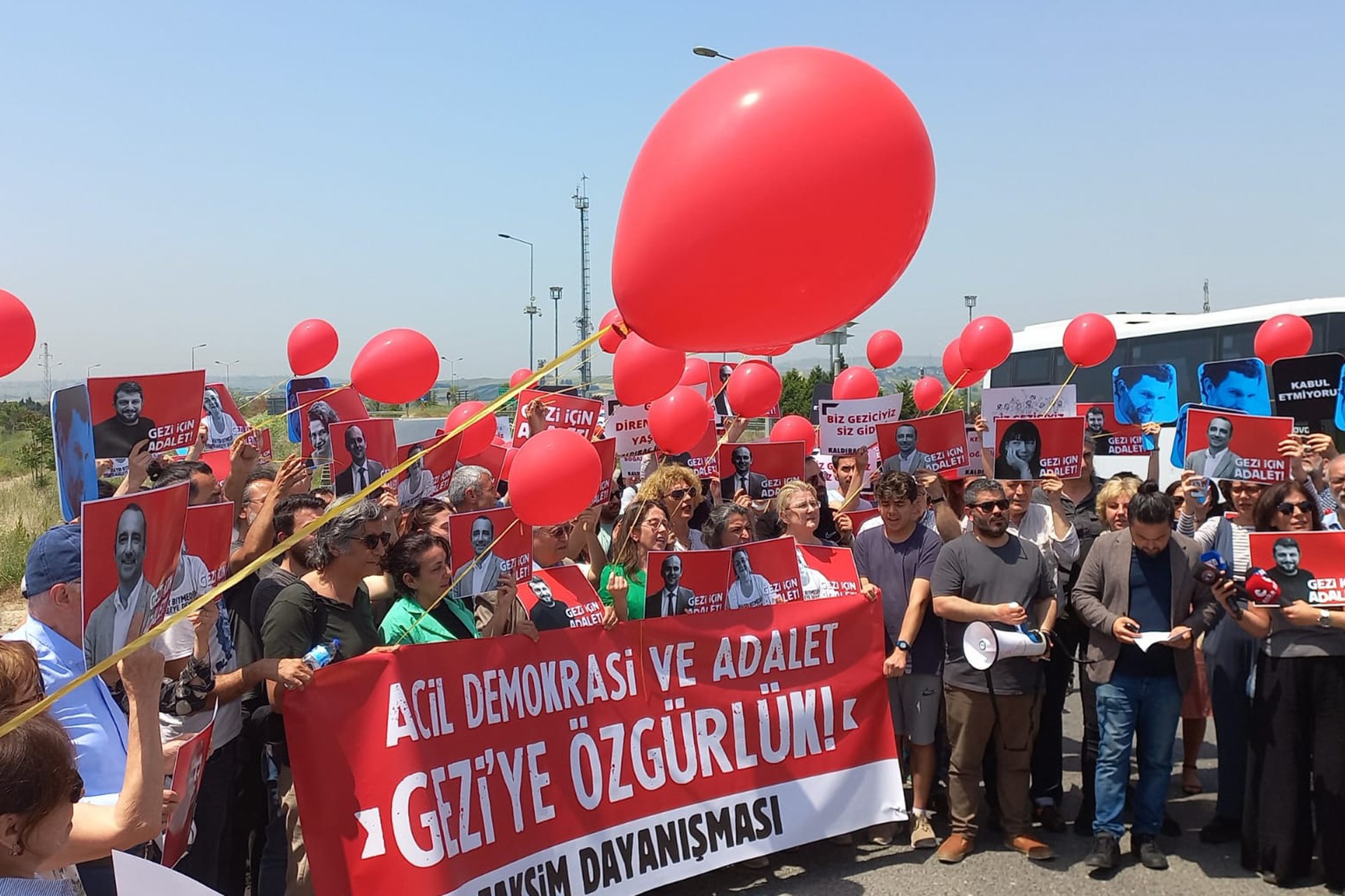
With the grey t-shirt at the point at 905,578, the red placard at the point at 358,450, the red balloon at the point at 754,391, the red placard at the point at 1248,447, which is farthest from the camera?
the red balloon at the point at 754,391

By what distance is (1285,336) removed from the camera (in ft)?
28.7

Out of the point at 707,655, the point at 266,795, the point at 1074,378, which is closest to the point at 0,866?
the point at 266,795

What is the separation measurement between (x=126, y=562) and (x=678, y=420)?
4.33 meters

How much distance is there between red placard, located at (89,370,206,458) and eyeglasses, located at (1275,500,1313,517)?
17.5 feet

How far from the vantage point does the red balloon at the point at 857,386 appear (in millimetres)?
9812

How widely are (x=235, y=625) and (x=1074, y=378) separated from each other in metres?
17.4

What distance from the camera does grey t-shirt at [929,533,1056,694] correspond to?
5.01 m

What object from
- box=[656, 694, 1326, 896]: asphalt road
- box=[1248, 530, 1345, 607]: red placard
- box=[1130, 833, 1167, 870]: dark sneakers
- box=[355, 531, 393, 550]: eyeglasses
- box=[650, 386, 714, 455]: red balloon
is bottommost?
box=[656, 694, 1326, 896]: asphalt road

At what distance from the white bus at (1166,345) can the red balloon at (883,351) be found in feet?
17.1

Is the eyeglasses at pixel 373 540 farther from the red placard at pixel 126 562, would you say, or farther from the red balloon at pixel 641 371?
the red balloon at pixel 641 371

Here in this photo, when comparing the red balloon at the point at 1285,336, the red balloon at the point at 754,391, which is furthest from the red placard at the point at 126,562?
the red balloon at the point at 1285,336

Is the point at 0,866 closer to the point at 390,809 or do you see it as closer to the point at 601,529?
the point at 390,809

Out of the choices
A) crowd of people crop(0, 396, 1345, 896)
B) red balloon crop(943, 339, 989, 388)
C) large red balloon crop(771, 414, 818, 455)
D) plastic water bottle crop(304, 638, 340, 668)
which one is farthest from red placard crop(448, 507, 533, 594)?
red balloon crop(943, 339, 989, 388)

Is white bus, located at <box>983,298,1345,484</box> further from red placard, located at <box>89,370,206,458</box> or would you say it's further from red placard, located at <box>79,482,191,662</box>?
red placard, located at <box>79,482,191,662</box>
